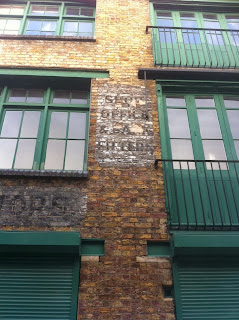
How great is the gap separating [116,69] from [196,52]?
2.04 m

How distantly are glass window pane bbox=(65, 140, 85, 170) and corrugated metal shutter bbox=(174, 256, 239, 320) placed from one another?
247cm

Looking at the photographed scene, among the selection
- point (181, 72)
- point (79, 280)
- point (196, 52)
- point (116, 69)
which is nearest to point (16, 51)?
point (116, 69)

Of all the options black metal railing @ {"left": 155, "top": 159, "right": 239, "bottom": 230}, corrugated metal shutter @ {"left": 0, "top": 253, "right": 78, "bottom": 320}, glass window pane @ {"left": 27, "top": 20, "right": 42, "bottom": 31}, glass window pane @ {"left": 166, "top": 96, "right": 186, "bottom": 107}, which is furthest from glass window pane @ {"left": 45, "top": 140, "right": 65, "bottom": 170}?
glass window pane @ {"left": 27, "top": 20, "right": 42, "bottom": 31}

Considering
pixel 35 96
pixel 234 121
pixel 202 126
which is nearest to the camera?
pixel 202 126

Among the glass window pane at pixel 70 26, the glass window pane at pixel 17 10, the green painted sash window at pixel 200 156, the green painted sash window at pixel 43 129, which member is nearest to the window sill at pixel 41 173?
the green painted sash window at pixel 43 129

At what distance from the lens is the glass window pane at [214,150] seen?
567 centimetres

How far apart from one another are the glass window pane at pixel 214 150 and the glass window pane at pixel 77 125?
2.43 meters

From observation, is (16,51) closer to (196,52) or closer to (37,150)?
(37,150)

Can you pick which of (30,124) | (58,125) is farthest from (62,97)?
(30,124)

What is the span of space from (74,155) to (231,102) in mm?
3580

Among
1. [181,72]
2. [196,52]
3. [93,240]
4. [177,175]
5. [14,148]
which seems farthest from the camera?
[196,52]

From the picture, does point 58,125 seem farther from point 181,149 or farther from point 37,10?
point 37,10

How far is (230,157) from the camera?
562 cm

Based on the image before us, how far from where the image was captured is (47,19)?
770cm
